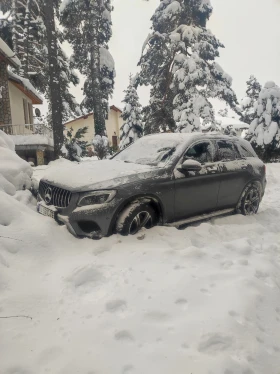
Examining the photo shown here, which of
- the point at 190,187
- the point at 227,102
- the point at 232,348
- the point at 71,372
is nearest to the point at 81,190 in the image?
the point at 190,187

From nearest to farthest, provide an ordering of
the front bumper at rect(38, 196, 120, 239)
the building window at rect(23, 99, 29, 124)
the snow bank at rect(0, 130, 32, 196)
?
1. the front bumper at rect(38, 196, 120, 239)
2. the snow bank at rect(0, 130, 32, 196)
3. the building window at rect(23, 99, 29, 124)

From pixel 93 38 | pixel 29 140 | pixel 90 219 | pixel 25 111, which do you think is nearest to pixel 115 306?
pixel 90 219

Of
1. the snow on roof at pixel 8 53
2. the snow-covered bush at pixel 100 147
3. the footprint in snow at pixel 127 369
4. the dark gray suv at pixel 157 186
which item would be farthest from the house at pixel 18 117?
the footprint in snow at pixel 127 369

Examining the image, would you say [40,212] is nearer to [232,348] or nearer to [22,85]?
[232,348]

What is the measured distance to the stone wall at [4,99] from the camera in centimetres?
1776

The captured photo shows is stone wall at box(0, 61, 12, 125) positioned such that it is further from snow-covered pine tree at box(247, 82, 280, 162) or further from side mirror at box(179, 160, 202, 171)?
side mirror at box(179, 160, 202, 171)

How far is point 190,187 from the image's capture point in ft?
15.4

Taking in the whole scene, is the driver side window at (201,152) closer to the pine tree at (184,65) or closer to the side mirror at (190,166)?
the side mirror at (190,166)

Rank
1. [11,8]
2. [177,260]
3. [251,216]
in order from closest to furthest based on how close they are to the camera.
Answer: [177,260] < [251,216] < [11,8]

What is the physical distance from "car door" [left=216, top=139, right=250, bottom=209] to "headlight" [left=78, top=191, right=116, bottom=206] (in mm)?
2304

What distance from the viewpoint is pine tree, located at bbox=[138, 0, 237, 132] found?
18594 mm

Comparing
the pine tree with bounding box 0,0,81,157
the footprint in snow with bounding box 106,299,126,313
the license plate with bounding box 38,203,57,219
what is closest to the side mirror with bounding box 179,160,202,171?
the license plate with bounding box 38,203,57,219

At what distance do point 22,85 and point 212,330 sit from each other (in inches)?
783

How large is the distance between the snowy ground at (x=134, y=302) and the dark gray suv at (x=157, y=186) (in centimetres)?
29
